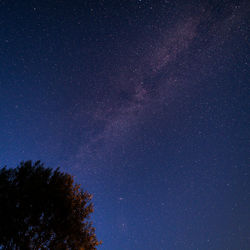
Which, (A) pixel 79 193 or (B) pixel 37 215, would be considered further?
(A) pixel 79 193

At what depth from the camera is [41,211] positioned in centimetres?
1241

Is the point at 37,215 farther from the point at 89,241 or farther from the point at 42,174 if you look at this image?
the point at 89,241

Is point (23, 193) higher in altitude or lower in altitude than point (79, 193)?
lower

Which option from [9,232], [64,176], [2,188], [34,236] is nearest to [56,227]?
[34,236]

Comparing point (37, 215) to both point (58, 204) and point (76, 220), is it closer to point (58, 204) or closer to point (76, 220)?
point (58, 204)

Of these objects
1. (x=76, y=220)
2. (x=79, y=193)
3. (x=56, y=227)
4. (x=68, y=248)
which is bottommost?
(x=68, y=248)

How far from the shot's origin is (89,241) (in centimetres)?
1351

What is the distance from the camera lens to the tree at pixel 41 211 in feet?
36.7

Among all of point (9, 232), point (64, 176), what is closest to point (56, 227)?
point (9, 232)

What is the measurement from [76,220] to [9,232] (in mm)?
4713

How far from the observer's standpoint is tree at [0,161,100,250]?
36.7 ft

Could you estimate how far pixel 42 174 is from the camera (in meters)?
13.8

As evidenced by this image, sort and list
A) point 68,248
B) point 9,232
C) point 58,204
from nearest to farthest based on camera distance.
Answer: point 9,232 → point 68,248 → point 58,204

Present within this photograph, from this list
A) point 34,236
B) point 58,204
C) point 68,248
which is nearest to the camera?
point 34,236
